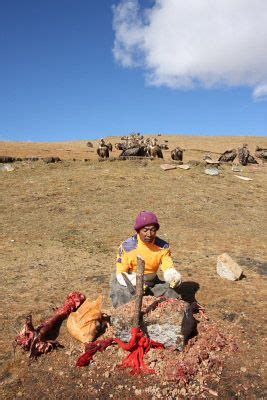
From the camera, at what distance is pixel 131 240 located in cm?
586

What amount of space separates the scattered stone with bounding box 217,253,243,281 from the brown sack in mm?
2883

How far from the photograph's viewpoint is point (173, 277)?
18.6 feet

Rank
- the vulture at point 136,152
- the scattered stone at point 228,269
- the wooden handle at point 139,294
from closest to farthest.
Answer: the wooden handle at point 139,294 < the scattered stone at point 228,269 < the vulture at point 136,152

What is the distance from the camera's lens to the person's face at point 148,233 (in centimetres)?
563

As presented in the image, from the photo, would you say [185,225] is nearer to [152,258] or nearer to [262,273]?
[262,273]

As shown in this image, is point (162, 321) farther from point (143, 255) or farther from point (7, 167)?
point (7, 167)

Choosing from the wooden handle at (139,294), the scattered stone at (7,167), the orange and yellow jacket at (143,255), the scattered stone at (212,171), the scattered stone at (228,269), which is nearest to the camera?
the wooden handle at (139,294)

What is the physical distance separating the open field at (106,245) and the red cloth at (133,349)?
13 centimetres

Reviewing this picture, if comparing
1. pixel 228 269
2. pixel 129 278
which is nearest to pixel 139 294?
pixel 129 278

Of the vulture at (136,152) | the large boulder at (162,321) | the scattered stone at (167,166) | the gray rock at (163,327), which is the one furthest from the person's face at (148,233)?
the vulture at (136,152)

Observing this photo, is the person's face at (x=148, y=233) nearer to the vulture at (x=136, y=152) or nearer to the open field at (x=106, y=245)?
the open field at (x=106, y=245)

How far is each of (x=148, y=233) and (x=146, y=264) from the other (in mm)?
470

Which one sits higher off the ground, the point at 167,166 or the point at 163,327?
the point at 167,166

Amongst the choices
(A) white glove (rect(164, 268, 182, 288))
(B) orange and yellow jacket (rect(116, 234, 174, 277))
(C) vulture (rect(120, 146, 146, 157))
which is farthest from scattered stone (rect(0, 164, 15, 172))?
(A) white glove (rect(164, 268, 182, 288))
